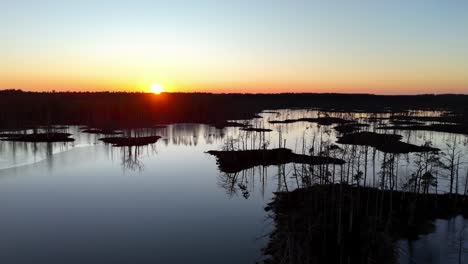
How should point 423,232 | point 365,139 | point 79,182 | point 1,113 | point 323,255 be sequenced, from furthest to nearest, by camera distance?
point 1,113, point 365,139, point 79,182, point 423,232, point 323,255

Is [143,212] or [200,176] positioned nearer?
[143,212]

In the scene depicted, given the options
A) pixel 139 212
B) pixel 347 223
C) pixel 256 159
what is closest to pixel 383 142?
pixel 256 159

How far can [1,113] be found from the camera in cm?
11231

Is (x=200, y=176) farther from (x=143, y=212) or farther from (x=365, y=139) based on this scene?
(x=365, y=139)


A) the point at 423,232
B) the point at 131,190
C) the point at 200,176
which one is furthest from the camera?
the point at 200,176

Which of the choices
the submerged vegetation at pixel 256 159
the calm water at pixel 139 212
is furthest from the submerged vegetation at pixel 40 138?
the submerged vegetation at pixel 256 159

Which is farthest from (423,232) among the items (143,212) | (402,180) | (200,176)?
(200,176)

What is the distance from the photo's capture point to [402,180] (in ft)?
140

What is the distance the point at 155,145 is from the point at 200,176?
27.9 m

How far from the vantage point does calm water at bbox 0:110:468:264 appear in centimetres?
2603

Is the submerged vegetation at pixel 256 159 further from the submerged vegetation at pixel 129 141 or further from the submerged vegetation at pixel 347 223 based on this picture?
the submerged vegetation at pixel 129 141

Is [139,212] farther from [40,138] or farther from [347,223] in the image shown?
[40,138]

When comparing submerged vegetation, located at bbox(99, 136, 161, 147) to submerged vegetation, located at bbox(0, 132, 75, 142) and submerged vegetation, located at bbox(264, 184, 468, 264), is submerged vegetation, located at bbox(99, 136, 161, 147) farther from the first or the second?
submerged vegetation, located at bbox(264, 184, 468, 264)

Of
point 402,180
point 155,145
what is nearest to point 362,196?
point 402,180
